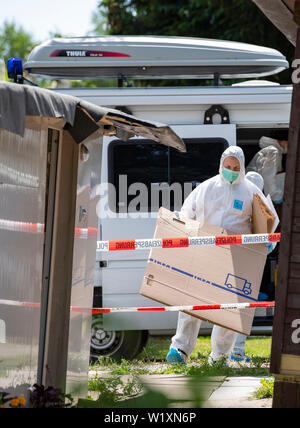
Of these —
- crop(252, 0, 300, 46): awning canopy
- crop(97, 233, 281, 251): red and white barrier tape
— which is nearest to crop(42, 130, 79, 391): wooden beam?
crop(252, 0, 300, 46): awning canopy

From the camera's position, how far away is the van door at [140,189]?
7562 millimetres

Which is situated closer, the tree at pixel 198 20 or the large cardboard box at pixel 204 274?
the large cardboard box at pixel 204 274

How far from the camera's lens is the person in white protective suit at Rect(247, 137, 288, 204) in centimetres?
850

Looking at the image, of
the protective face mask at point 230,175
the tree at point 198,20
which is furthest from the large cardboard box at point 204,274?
the tree at point 198,20

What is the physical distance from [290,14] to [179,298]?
2.87 metres

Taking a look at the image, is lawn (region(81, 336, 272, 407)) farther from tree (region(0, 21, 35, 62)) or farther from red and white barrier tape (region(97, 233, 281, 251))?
tree (region(0, 21, 35, 62))

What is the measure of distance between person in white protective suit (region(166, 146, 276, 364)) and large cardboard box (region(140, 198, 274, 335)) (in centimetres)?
28

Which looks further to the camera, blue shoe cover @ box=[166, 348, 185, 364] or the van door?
the van door

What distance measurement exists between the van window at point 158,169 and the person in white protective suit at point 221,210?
1.67 feet

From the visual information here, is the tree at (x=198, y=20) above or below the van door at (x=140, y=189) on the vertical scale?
above

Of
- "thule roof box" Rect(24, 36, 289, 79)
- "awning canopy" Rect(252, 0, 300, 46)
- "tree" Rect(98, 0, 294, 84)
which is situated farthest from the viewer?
"tree" Rect(98, 0, 294, 84)

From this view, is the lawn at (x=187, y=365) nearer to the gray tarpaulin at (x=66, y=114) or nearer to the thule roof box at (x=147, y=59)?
the gray tarpaulin at (x=66, y=114)

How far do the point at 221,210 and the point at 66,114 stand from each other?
354 centimetres
